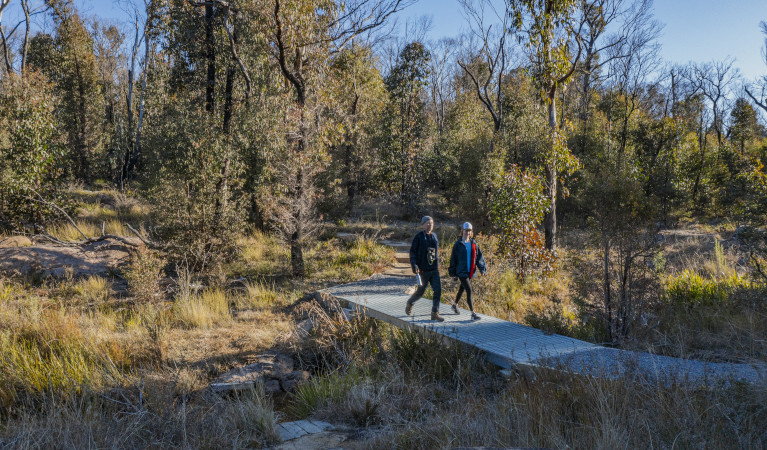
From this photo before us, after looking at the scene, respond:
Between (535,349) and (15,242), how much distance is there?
1486 cm

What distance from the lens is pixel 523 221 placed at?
11445 mm

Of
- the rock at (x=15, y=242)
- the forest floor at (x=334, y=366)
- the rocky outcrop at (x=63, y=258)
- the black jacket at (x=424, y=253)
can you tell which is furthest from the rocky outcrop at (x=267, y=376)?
the rock at (x=15, y=242)

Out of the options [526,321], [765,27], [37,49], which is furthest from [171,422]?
[37,49]

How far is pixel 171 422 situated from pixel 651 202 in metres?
6.73

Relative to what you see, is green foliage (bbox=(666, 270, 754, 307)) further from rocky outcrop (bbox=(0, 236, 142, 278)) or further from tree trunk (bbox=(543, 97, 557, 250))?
rocky outcrop (bbox=(0, 236, 142, 278))

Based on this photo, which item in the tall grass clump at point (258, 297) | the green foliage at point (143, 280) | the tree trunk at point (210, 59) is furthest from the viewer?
the tree trunk at point (210, 59)

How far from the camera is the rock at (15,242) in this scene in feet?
45.7

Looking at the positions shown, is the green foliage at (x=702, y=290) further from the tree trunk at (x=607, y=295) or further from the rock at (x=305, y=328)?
the rock at (x=305, y=328)

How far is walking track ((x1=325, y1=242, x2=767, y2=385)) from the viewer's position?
456 cm

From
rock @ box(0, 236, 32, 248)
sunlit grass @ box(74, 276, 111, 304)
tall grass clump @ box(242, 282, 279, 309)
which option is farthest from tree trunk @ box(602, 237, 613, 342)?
rock @ box(0, 236, 32, 248)

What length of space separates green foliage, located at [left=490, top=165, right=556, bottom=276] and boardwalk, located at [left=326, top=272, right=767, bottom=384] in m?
2.93

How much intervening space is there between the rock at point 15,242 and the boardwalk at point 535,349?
32.7 ft

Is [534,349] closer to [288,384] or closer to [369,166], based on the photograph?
[288,384]

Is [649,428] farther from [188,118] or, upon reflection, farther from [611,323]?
[188,118]
